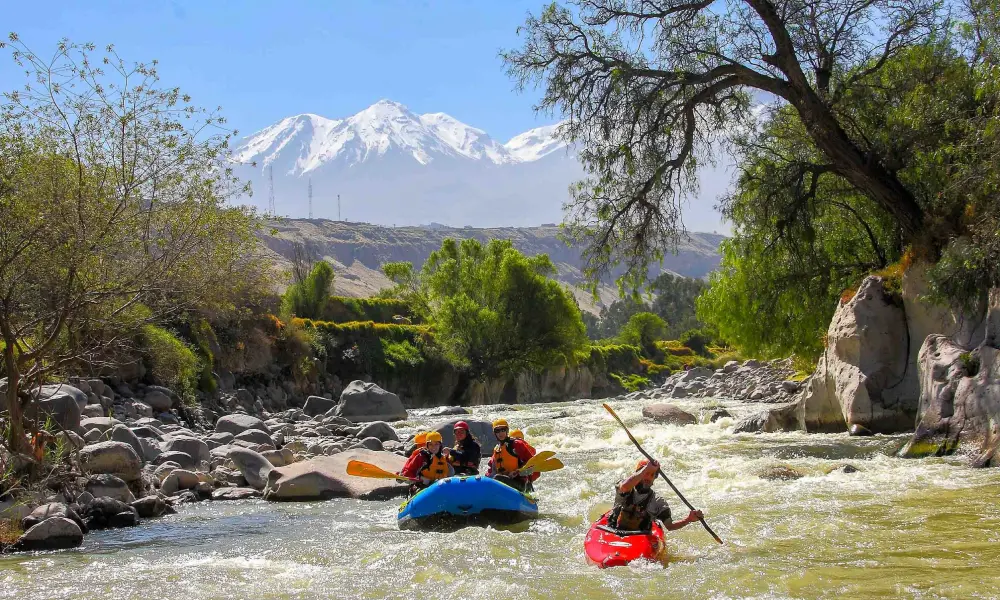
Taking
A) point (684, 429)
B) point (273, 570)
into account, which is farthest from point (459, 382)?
point (273, 570)

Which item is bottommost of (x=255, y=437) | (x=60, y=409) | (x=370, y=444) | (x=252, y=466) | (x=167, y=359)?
(x=370, y=444)

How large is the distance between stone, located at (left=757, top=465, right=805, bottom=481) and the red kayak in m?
4.02

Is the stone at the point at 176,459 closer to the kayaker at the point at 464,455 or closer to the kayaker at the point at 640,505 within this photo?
the kayaker at the point at 464,455

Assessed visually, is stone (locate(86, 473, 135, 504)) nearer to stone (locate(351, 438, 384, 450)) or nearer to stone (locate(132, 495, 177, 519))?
stone (locate(132, 495, 177, 519))

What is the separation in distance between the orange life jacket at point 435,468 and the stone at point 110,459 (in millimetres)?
3667

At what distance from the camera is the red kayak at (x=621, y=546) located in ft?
24.0

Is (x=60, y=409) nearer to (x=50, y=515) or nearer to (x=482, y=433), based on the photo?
(x=50, y=515)

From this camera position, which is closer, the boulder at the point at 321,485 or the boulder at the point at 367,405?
the boulder at the point at 321,485

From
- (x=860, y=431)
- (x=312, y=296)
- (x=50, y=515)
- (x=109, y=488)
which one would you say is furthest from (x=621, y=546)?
(x=312, y=296)

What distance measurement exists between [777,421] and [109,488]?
12440 mm

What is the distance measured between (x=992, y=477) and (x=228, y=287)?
9.53 metres

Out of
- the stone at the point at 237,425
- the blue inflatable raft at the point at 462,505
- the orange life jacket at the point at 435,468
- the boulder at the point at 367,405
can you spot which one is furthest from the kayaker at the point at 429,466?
the boulder at the point at 367,405

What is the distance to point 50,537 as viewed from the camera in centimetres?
827

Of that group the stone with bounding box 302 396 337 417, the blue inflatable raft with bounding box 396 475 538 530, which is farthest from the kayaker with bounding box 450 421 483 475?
the stone with bounding box 302 396 337 417
